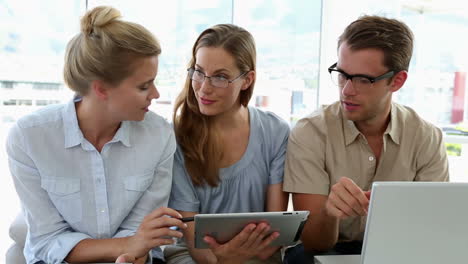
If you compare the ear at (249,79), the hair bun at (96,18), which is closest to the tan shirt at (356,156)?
the ear at (249,79)

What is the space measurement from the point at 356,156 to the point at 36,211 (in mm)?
1140

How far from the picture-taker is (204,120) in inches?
68.6

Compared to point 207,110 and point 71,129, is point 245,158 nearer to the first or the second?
point 207,110

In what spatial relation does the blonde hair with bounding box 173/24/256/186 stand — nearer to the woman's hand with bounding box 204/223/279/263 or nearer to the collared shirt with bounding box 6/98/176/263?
the collared shirt with bounding box 6/98/176/263

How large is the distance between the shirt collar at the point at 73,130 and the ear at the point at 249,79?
0.52 m

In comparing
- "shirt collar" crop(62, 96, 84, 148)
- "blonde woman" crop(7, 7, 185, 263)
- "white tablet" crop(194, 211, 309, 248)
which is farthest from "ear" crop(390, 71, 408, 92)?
"shirt collar" crop(62, 96, 84, 148)

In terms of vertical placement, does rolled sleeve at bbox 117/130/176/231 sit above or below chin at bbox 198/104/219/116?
below

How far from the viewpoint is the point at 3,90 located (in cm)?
320

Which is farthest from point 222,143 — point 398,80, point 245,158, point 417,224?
point 417,224

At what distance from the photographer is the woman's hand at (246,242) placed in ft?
3.98

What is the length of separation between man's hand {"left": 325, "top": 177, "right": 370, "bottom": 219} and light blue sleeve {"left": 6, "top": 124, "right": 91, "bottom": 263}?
Answer: 79 cm

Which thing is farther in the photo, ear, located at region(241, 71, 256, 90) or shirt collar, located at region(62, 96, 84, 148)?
ear, located at region(241, 71, 256, 90)

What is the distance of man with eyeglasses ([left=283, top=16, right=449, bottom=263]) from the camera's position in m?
1.66

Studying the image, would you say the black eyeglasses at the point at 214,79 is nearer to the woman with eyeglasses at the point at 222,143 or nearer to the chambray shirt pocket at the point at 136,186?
the woman with eyeglasses at the point at 222,143
